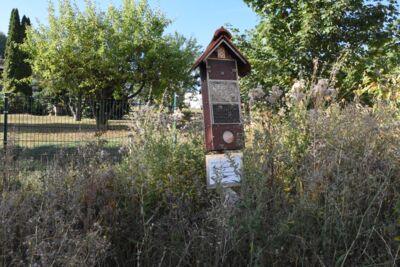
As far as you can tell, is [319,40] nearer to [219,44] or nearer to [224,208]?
[219,44]

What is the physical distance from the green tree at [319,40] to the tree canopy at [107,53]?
992 centimetres

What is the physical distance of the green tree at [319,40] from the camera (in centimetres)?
732

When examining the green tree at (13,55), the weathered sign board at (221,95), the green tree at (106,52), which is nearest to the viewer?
the weathered sign board at (221,95)

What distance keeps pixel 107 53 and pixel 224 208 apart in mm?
16097

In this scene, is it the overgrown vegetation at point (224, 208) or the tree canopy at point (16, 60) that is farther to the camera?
the tree canopy at point (16, 60)

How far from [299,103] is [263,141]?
39.7 inches

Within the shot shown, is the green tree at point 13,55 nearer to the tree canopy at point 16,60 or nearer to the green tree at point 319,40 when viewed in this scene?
the tree canopy at point 16,60

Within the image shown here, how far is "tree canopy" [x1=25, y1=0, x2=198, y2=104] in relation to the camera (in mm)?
17734

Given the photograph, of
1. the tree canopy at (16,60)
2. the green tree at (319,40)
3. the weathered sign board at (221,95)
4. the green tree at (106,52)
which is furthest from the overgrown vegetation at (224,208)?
the tree canopy at (16,60)

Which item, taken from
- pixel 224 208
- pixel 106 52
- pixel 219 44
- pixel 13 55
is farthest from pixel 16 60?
pixel 224 208

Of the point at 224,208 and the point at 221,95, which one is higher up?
the point at 221,95

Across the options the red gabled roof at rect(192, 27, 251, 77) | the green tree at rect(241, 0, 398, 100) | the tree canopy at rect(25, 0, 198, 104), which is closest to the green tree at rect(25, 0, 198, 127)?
the tree canopy at rect(25, 0, 198, 104)

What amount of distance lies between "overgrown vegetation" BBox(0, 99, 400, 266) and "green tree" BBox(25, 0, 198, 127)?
47.0 feet

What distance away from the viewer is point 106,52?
689 inches
